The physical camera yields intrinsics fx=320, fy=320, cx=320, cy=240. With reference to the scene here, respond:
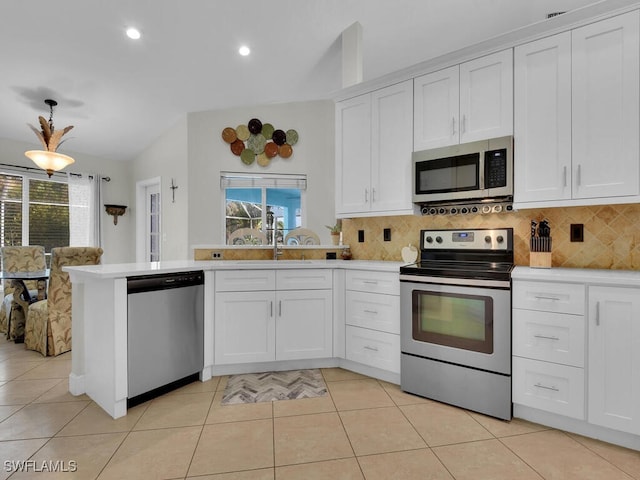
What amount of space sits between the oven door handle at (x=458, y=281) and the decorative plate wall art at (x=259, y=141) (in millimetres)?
3251

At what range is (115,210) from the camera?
5816mm

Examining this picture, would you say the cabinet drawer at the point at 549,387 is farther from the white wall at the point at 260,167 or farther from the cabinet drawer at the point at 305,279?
the white wall at the point at 260,167

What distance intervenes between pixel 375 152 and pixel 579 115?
1.39m

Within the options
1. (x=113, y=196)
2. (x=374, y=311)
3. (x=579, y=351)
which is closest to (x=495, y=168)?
(x=579, y=351)

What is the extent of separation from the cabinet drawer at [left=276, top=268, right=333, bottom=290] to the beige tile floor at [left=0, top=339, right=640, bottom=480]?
836mm

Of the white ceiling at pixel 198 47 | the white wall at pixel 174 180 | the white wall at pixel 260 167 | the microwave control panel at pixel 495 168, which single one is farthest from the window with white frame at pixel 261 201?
the microwave control panel at pixel 495 168

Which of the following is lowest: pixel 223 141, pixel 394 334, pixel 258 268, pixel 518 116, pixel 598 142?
pixel 394 334

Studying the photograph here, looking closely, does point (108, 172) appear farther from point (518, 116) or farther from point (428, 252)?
point (518, 116)

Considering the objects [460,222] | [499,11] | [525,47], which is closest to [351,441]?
[460,222]

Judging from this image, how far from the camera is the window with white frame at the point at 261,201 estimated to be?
4926mm

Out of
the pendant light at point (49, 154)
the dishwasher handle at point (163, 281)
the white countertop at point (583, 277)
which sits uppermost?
the pendant light at point (49, 154)

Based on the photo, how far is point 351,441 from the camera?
1.76 metres

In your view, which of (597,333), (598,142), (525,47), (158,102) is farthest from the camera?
(158,102)

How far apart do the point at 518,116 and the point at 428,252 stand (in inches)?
45.6
